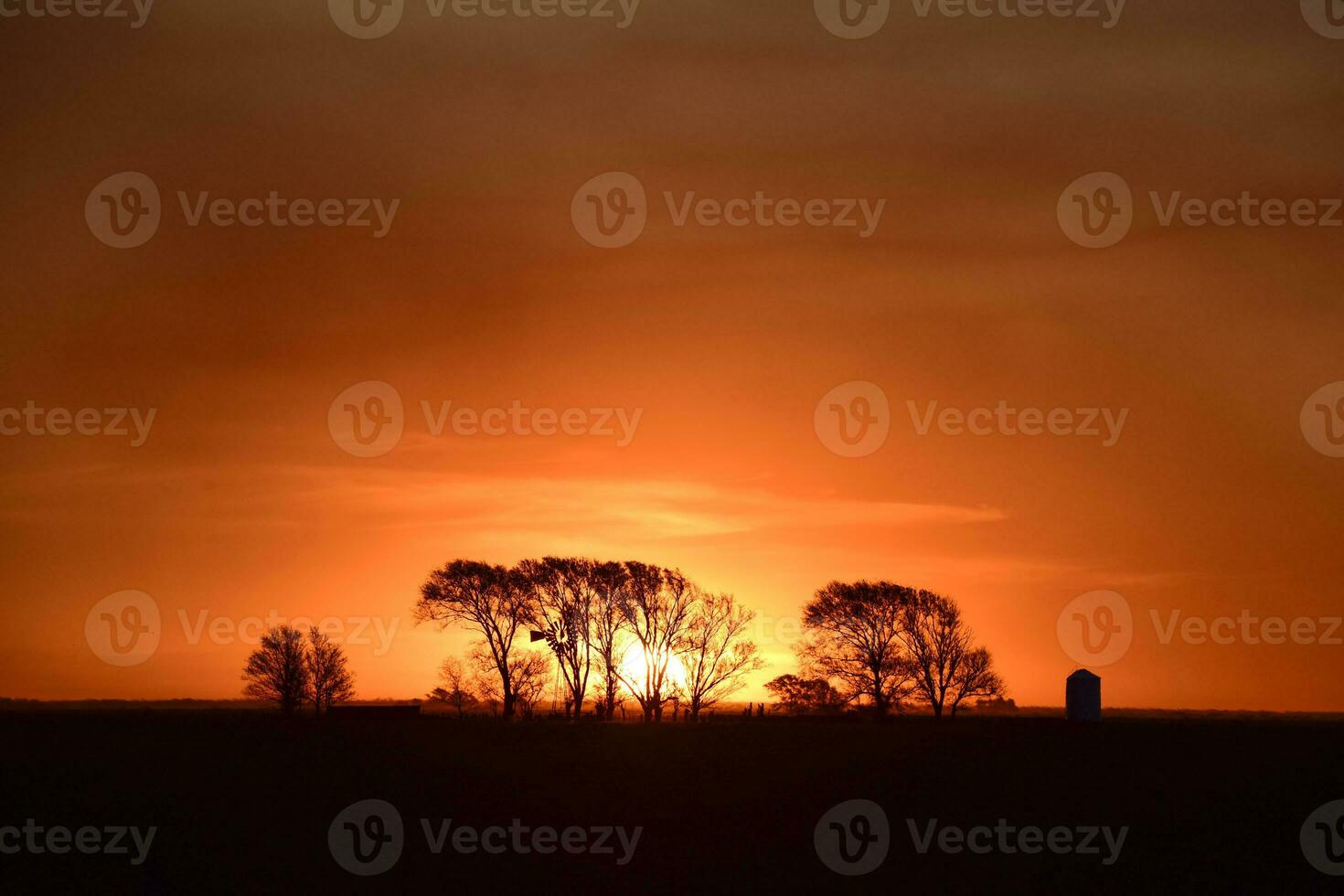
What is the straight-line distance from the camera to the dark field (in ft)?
94.8

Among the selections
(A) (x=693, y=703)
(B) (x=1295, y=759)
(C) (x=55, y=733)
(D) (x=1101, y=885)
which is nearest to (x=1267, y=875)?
(D) (x=1101, y=885)

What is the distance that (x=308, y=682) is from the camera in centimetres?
13362

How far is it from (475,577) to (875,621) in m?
38.1

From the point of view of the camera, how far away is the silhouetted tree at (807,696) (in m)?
117

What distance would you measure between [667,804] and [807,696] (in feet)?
263

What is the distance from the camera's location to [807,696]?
118 metres

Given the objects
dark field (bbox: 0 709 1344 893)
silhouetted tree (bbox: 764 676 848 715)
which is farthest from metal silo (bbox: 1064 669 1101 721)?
dark field (bbox: 0 709 1344 893)

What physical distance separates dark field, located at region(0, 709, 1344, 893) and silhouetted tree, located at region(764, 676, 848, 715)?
46017 mm

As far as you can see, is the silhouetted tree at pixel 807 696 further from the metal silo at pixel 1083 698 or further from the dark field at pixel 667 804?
the dark field at pixel 667 804

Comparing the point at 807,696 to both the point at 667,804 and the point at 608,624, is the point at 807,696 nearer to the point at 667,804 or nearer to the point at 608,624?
the point at 608,624

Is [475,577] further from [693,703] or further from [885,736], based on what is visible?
[885,736]

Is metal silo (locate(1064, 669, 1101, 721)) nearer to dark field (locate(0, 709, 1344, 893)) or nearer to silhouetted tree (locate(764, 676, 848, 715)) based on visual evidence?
silhouetted tree (locate(764, 676, 848, 715))

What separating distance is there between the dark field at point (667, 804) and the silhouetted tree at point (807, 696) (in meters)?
46.0

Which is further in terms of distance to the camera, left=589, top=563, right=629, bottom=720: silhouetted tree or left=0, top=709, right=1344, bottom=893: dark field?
left=589, top=563, right=629, bottom=720: silhouetted tree
